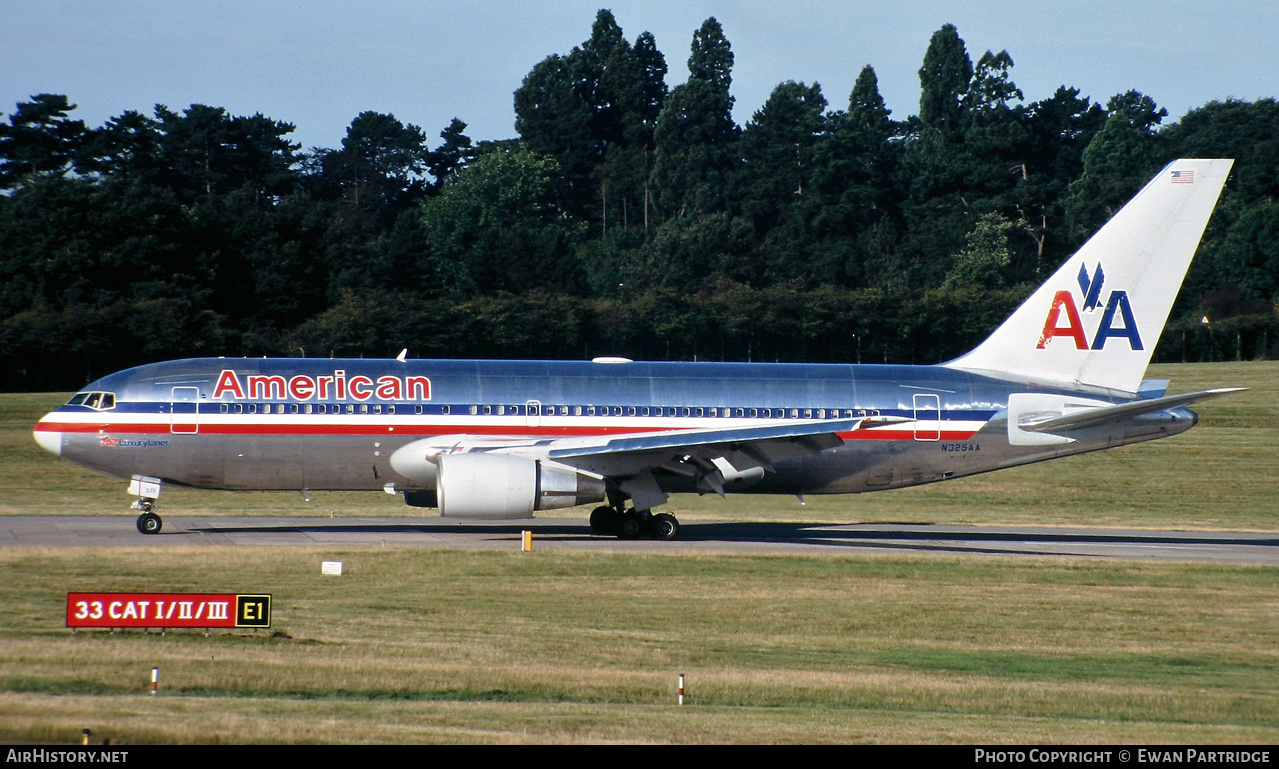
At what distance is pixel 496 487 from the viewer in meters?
31.6

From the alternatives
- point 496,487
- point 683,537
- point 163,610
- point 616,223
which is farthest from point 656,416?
point 616,223

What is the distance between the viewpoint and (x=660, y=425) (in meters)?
35.2

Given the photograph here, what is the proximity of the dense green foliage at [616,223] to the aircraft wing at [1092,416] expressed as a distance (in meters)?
41.1

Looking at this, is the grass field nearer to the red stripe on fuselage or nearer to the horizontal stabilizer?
the horizontal stabilizer

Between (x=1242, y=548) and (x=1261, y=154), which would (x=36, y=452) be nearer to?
(x=1242, y=548)

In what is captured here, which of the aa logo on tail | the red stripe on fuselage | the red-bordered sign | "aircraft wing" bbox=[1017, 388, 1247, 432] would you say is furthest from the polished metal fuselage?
the red-bordered sign

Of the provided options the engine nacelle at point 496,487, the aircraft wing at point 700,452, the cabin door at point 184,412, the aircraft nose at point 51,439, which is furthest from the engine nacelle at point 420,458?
the aircraft nose at point 51,439

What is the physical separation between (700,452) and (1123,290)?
507 inches

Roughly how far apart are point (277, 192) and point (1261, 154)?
89.1 meters

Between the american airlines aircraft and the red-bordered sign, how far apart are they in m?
11.7

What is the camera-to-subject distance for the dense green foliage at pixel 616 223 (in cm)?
7762

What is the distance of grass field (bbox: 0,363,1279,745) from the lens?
1512 centimetres

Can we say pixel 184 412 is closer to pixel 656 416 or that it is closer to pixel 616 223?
pixel 656 416

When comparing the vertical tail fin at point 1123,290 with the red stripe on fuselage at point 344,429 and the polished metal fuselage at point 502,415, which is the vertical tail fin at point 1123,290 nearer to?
the polished metal fuselage at point 502,415
